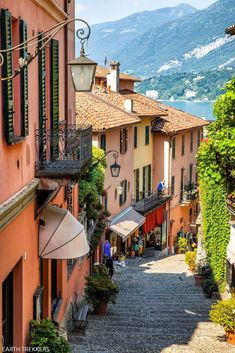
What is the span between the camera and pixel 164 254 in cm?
4316

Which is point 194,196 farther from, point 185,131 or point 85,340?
point 85,340

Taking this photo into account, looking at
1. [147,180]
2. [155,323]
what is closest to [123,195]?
[147,180]

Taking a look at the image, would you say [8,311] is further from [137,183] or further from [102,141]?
[137,183]

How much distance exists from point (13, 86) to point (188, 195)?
4102cm

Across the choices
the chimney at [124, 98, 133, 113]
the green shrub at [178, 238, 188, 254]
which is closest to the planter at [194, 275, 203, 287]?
the green shrub at [178, 238, 188, 254]

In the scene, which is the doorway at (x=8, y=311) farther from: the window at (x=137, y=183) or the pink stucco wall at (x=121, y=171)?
the window at (x=137, y=183)

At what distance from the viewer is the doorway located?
928cm

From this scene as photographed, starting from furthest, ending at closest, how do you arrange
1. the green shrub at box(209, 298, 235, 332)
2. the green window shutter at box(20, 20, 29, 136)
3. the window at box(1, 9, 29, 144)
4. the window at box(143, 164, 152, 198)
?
the window at box(143, 164, 152, 198), the green shrub at box(209, 298, 235, 332), the green window shutter at box(20, 20, 29, 136), the window at box(1, 9, 29, 144)

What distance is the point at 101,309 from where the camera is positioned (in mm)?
18328

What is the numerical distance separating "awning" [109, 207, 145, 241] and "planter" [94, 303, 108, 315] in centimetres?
1421

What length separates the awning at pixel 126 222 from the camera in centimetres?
3296

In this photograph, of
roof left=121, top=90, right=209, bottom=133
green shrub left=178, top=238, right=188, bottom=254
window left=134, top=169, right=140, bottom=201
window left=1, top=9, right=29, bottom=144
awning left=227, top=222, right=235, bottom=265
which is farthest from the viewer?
roof left=121, top=90, right=209, bottom=133

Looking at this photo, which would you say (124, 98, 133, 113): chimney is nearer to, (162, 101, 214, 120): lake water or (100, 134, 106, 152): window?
(100, 134, 106, 152): window

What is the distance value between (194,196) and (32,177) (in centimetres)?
4060
